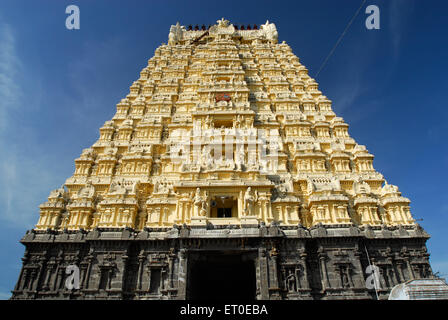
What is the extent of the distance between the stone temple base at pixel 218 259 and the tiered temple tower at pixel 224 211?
69mm

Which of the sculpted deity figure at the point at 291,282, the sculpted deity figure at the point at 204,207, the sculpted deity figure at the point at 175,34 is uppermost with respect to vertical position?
the sculpted deity figure at the point at 175,34

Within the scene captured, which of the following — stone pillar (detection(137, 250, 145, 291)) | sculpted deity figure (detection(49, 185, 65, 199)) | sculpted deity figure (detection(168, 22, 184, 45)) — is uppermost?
sculpted deity figure (detection(168, 22, 184, 45))

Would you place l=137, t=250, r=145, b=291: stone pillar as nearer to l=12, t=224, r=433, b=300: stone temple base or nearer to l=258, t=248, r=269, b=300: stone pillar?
l=12, t=224, r=433, b=300: stone temple base

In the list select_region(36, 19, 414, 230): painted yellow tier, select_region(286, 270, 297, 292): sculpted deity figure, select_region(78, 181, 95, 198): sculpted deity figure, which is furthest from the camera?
select_region(78, 181, 95, 198): sculpted deity figure

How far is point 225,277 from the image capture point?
22.7 metres

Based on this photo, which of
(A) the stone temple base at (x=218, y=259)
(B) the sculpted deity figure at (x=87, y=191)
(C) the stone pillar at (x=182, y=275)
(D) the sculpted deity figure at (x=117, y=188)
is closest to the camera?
(C) the stone pillar at (x=182, y=275)

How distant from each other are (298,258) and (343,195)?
6620 millimetres

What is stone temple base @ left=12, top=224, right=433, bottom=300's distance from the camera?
17.9 meters

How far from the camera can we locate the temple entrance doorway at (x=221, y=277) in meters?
18.8

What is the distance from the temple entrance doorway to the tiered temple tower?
12cm

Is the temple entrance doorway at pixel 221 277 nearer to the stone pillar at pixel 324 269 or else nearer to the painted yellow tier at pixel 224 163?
the painted yellow tier at pixel 224 163

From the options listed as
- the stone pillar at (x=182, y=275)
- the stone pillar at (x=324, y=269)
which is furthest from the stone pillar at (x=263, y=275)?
the stone pillar at (x=182, y=275)

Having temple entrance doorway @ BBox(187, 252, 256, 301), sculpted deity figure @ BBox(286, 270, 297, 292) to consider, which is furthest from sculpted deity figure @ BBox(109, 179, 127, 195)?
sculpted deity figure @ BBox(286, 270, 297, 292)
